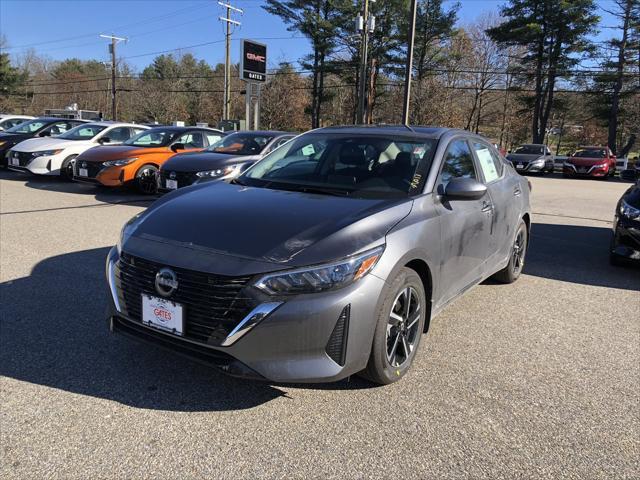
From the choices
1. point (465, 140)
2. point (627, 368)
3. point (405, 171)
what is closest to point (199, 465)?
point (405, 171)

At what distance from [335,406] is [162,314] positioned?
43.1 inches

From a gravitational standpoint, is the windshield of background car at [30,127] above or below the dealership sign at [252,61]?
below

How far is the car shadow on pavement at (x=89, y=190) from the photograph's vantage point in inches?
405

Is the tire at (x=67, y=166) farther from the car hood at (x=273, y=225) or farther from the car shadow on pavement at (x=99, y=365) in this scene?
the car hood at (x=273, y=225)

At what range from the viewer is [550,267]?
6371 millimetres

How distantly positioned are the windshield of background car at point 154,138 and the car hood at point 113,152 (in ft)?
1.11

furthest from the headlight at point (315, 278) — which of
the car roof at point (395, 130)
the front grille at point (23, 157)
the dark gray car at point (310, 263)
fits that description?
the front grille at point (23, 157)

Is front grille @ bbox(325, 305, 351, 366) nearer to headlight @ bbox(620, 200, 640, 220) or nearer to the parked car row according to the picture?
headlight @ bbox(620, 200, 640, 220)

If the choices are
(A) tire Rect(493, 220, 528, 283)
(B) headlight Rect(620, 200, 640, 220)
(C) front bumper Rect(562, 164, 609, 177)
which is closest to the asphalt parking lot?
(A) tire Rect(493, 220, 528, 283)

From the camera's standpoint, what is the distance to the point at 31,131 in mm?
15430

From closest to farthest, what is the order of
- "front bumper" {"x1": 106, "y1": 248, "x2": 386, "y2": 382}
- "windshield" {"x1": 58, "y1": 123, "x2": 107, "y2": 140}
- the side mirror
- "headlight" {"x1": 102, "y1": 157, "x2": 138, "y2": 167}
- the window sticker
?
1. "front bumper" {"x1": 106, "y1": 248, "x2": 386, "y2": 382}
2. the side mirror
3. the window sticker
4. "headlight" {"x1": 102, "y1": 157, "x2": 138, "y2": 167}
5. "windshield" {"x1": 58, "y1": 123, "x2": 107, "y2": 140}

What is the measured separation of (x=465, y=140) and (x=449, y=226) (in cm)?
115

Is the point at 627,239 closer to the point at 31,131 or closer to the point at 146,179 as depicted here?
the point at 146,179

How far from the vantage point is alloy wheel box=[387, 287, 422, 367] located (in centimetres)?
304
